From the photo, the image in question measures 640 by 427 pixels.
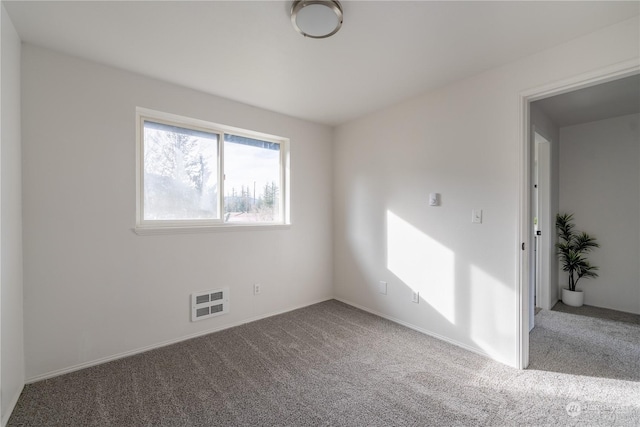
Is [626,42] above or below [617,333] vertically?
above

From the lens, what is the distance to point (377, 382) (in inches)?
79.6

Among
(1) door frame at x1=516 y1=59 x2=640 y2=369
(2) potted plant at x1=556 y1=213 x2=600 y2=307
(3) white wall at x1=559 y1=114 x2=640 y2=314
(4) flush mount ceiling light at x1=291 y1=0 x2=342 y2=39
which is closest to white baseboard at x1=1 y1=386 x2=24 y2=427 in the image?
(4) flush mount ceiling light at x1=291 y1=0 x2=342 y2=39

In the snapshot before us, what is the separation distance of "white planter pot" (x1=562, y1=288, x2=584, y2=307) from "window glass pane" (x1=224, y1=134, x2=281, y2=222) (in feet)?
13.0

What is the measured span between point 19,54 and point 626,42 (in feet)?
13.3

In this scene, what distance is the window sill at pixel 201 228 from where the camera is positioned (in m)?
2.47

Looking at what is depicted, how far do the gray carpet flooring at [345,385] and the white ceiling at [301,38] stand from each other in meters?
2.44

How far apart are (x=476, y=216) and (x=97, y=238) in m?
3.20

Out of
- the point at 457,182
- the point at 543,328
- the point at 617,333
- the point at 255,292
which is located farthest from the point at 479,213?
the point at 255,292

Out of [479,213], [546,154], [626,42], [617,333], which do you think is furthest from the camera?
[546,154]

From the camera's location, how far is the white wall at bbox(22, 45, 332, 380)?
2.02m

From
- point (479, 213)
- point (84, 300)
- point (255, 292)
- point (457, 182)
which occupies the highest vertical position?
point (457, 182)

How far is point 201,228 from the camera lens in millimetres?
2783

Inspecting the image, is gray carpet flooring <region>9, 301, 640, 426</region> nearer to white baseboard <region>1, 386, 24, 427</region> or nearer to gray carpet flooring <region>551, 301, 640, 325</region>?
white baseboard <region>1, 386, 24, 427</region>

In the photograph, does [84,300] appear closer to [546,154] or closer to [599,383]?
[599,383]
